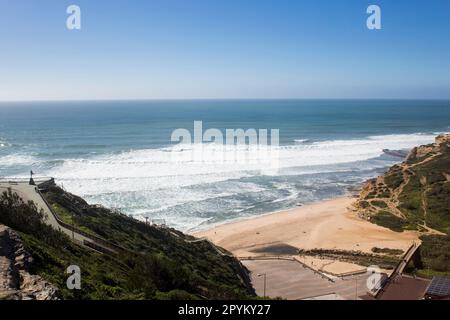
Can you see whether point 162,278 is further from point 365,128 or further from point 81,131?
point 365,128

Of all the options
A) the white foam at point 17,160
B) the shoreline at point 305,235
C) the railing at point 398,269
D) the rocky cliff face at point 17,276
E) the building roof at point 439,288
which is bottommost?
the shoreline at point 305,235

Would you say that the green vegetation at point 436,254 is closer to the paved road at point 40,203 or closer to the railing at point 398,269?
the railing at point 398,269

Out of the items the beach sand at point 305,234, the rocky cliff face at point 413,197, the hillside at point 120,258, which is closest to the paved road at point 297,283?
the hillside at point 120,258

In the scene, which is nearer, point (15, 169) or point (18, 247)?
point (18, 247)

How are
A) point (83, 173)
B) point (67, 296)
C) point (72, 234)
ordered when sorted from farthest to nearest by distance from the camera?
point (83, 173), point (72, 234), point (67, 296)

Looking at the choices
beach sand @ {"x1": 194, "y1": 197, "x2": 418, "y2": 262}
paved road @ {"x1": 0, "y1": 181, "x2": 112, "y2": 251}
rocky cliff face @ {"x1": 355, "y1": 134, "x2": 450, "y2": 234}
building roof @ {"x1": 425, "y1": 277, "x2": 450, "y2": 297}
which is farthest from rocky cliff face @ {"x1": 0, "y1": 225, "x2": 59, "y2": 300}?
rocky cliff face @ {"x1": 355, "y1": 134, "x2": 450, "y2": 234}

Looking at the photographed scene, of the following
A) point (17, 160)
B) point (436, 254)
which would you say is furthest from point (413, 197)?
point (17, 160)
